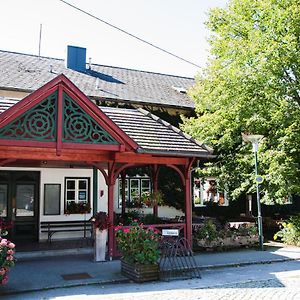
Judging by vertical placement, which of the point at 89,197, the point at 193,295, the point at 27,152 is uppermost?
the point at 27,152

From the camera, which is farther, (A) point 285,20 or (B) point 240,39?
(B) point 240,39

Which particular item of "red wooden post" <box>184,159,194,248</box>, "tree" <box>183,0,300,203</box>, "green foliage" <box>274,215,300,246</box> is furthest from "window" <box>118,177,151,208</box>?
"green foliage" <box>274,215,300,246</box>

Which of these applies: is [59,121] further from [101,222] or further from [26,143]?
[101,222]

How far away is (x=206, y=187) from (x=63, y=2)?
14595 mm

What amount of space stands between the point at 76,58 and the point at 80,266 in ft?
45.8

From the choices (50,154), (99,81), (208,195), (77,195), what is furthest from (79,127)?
(208,195)

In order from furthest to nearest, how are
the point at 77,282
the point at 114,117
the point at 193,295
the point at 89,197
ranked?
the point at 89,197 → the point at 114,117 → the point at 77,282 → the point at 193,295

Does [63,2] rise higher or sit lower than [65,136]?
higher

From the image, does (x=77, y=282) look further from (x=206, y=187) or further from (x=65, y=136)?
(x=206, y=187)

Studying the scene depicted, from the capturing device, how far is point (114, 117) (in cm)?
1355

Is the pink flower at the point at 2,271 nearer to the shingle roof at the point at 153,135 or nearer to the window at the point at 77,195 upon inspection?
the shingle roof at the point at 153,135

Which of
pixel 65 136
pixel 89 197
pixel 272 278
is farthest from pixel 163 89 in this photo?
pixel 272 278

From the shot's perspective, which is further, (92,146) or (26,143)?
(92,146)

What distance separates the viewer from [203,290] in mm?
8461
